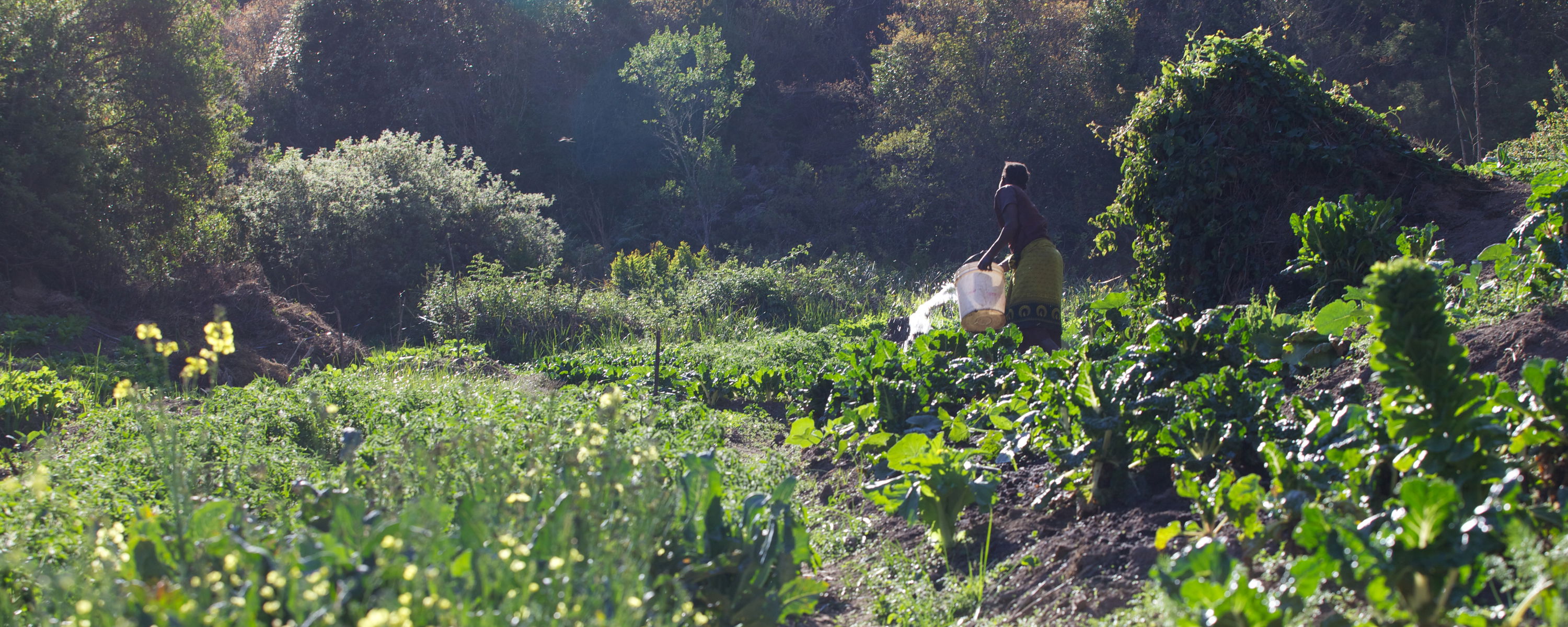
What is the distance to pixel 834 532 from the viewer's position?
4.08 metres

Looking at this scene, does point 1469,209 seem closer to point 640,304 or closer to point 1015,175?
point 1015,175

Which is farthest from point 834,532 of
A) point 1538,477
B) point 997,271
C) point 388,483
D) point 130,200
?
point 130,200

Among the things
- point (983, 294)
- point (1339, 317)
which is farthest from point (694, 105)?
point (1339, 317)

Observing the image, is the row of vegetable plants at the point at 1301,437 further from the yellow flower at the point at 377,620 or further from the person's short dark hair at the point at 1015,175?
the yellow flower at the point at 377,620

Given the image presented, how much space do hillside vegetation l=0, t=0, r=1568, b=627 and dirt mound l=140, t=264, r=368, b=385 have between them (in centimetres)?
8

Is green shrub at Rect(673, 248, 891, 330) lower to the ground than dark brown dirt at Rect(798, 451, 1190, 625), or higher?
higher

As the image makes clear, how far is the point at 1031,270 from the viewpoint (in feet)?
21.6

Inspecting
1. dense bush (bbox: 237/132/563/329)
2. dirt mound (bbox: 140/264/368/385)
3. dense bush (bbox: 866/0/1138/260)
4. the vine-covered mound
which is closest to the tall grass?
dense bush (bbox: 237/132/563/329)

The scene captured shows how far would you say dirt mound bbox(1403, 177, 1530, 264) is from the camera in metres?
6.05

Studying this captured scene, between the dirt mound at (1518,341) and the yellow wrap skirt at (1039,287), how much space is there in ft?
9.59

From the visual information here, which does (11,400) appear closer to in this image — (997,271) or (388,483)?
(388,483)

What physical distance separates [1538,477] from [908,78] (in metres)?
18.7

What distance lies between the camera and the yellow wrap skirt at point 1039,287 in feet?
21.5

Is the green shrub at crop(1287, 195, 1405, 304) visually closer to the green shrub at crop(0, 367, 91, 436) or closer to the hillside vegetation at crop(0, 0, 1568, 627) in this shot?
the hillside vegetation at crop(0, 0, 1568, 627)
